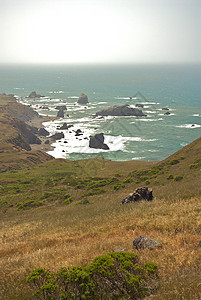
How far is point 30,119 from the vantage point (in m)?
146

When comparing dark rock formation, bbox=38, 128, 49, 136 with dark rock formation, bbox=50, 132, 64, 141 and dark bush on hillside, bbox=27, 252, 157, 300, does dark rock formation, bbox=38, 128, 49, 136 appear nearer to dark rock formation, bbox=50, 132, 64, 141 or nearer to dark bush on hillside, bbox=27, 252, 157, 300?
dark rock formation, bbox=50, 132, 64, 141

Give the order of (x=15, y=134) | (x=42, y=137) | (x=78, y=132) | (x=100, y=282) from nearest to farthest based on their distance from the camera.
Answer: (x=100, y=282) → (x=15, y=134) → (x=78, y=132) → (x=42, y=137)

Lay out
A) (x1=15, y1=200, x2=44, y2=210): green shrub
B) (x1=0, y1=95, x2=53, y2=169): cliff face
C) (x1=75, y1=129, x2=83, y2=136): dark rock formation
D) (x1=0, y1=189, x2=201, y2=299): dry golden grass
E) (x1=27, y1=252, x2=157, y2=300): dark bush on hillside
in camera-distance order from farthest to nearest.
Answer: (x1=75, y1=129, x2=83, y2=136): dark rock formation, (x1=0, y1=95, x2=53, y2=169): cliff face, (x1=15, y1=200, x2=44, y2=210): green shrub, (x1=0, y1=189, x2=201, y2=299): dry golden grass, (x1=27, y1=252, x2=157, y2=300): dark bush on hillside

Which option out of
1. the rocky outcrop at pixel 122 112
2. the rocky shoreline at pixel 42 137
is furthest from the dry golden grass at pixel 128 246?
the rocky outcrop at pixel 122 112

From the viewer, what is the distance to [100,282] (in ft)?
20.4

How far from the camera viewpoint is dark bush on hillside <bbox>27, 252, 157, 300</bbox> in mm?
5945

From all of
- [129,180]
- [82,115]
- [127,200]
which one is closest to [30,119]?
[82,115]

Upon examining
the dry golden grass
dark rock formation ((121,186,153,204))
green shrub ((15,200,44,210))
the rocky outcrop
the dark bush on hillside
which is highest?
the dark bush on hillside

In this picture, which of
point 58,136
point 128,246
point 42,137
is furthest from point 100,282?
point 42,137

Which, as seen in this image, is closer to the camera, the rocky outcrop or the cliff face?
the cliff face

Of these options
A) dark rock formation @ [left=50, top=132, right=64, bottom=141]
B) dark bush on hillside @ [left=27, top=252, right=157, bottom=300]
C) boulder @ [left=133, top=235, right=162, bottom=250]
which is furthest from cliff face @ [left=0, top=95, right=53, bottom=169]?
dark bush on hillside @ [left=27, top=252, right=157, bottom=300]

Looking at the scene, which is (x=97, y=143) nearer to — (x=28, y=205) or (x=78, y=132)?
(x=78, y=132)

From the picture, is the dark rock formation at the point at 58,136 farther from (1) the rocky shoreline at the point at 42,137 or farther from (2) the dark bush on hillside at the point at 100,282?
(2) the dark bush on hillside at the point at 100,282

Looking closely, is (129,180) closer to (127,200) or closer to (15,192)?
(127,200)
